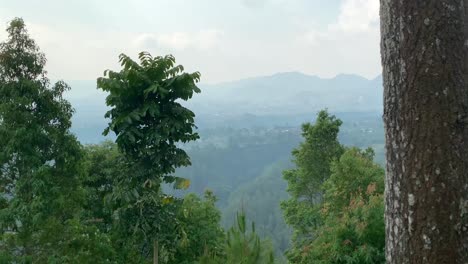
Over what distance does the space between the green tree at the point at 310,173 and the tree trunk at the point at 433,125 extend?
28.2 m

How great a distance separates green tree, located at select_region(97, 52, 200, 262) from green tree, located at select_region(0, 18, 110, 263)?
1.81 meters

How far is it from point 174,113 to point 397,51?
13551 millimetres

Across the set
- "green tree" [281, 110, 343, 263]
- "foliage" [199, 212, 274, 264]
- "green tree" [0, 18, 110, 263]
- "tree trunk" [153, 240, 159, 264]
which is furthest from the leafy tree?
"foliage" [199, 212, 274, 264]

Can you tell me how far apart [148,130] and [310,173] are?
20481 mm

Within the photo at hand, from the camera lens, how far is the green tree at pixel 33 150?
15492mm

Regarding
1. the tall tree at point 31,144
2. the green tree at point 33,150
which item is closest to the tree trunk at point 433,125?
the green tree at point 33,150

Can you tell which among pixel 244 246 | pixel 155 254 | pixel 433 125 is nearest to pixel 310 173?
pixel 155 254

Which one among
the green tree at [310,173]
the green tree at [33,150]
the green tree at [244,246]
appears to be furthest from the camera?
the green tree at [310,173]

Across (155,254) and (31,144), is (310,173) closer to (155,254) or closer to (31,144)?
(155,254)

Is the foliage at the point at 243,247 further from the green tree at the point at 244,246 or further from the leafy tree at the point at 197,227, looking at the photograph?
the leafy tree at the point at 197,227

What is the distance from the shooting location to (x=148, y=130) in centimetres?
1628

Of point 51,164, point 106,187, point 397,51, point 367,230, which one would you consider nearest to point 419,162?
point 397,51

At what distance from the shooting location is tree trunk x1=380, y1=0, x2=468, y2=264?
2.98 meters

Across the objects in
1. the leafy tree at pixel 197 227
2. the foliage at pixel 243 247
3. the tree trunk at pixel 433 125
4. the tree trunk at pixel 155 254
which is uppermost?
the tree trunk at pixel 433 125
